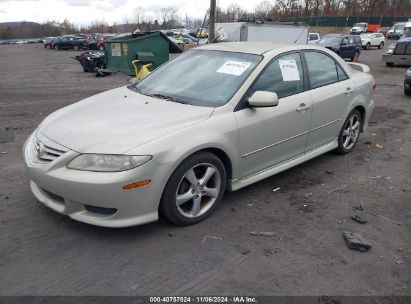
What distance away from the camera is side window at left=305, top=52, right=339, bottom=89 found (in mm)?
4520

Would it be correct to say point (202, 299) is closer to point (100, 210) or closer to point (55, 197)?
point (100, 210)

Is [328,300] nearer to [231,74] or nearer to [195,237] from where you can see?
[195,237]

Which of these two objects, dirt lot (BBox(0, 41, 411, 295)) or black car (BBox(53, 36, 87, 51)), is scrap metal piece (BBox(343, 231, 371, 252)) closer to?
dirt lot (BBox(0, 41, 411, 295))

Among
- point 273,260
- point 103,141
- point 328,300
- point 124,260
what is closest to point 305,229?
point 273,260

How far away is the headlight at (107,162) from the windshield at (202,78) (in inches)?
39.4

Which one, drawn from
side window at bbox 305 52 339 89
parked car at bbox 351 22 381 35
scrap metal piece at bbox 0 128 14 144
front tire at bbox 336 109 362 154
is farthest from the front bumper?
parked car at bbox 351 22 381 35

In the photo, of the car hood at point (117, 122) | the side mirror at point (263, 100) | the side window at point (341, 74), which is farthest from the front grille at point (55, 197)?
the side window at point (341, 74)

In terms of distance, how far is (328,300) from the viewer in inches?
103

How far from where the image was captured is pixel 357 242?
10.6 feet

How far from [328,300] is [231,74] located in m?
2.33

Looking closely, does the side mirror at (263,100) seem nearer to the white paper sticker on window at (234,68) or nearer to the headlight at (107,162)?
the white paper sticker on window at (234,68)

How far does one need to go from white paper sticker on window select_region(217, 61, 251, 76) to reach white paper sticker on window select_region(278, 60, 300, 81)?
0.45 meters

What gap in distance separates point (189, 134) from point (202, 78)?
1.00 meters

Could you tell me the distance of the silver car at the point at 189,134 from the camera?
302cm
